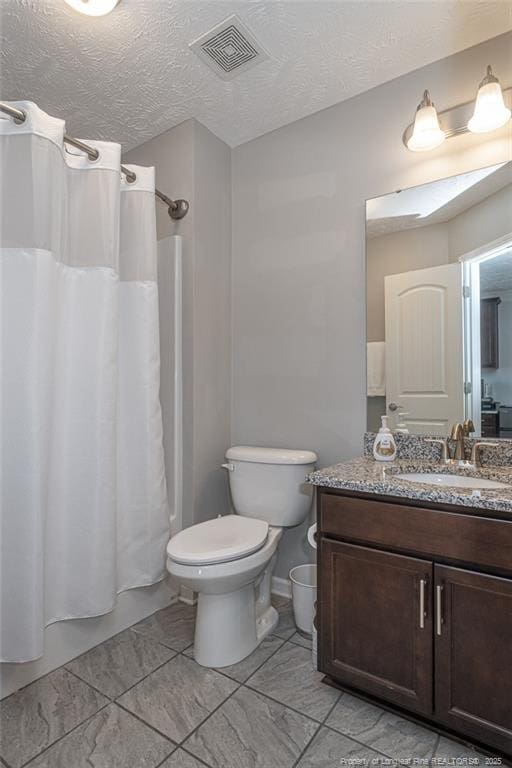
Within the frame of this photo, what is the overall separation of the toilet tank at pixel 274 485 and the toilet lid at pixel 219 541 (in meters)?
0.09

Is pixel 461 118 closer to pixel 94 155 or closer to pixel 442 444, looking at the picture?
pixel 442 444

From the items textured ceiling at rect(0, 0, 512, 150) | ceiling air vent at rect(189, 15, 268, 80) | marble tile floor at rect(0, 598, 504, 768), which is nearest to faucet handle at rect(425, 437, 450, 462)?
marble tile floor at rect(0, 598, 504, 768)

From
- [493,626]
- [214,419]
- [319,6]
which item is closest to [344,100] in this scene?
[319,6]

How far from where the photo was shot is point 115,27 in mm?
1541

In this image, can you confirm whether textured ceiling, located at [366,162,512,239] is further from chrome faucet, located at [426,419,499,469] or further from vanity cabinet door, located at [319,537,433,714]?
vanity cabinet door, located at [319,537,433,714]

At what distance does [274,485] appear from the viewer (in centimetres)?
190

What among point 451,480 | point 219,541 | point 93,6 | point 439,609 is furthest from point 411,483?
point 93,6

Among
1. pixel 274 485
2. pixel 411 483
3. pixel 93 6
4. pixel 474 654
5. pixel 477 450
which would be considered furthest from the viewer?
pixel 274 485

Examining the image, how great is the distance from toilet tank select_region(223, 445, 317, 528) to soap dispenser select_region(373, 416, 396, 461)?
0.31 metres

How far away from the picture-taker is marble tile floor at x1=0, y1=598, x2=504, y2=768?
1.20m

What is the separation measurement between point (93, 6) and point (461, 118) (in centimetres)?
141

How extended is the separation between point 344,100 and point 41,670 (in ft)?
9.02

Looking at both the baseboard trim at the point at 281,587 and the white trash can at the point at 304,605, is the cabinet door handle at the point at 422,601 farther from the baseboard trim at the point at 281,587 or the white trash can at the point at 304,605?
the baseboard trim at the point at 281,587

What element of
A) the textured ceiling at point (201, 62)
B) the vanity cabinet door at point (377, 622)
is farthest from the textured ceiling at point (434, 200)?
the vanity cabinet door at point (377, 622)
